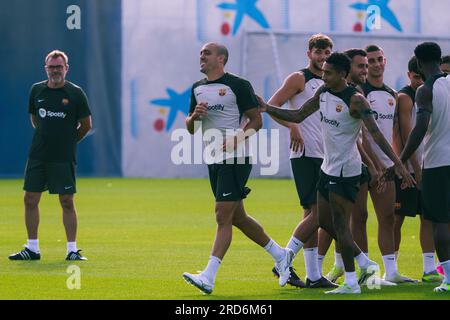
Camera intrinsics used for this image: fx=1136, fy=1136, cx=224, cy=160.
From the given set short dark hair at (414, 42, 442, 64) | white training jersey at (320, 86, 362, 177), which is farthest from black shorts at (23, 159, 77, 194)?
short dark hair at (414, 42, 442, 64)

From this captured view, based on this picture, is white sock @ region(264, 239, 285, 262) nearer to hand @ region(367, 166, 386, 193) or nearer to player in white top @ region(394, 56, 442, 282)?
hand @ region(367, 166, 386, 193)

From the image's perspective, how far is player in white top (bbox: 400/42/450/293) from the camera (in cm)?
1006

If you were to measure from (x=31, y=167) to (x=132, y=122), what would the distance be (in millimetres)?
17662

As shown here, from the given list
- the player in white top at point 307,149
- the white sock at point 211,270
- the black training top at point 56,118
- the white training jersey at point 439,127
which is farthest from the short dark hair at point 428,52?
the black training top at point 56,118

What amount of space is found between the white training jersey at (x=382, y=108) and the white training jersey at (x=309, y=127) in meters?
0.55

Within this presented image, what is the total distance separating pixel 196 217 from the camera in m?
19.1

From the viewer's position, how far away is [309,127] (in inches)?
444

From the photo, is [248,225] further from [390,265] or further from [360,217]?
[390,265]

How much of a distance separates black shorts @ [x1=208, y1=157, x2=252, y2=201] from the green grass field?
2.89 ft

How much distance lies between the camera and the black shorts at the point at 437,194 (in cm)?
1014

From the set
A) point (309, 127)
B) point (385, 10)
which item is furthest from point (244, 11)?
point (309, 127)

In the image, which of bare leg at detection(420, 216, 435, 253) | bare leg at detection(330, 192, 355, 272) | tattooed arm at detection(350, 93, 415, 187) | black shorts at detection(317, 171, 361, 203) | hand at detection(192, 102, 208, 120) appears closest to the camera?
tattooed arm at detection(350, 93, 415, 187)
